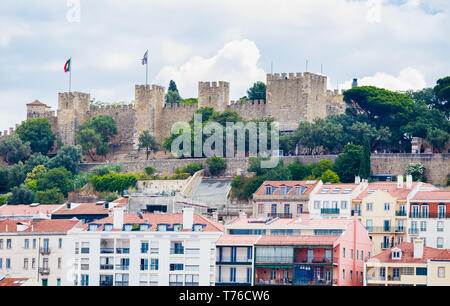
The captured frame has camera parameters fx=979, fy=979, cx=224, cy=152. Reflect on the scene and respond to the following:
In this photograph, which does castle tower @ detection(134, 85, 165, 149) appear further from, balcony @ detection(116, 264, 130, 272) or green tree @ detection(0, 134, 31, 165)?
balcony @ detection(116, 264, 130, 272)

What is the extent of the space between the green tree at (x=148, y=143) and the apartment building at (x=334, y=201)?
74.0 feet

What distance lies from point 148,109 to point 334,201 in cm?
2736

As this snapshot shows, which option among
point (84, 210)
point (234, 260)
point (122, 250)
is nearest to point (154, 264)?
point (122, 250)

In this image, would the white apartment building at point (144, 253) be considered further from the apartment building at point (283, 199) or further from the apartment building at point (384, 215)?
the apartment building at point (283, 199)

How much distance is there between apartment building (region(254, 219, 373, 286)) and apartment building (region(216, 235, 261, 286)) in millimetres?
290

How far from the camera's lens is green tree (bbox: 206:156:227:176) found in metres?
53.8

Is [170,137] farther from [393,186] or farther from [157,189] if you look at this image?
[393,186]

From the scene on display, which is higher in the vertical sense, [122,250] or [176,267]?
[122,250]

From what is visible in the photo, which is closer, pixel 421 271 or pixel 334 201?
pixel 421 271

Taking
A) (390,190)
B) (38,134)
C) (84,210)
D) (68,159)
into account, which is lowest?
(84,210)

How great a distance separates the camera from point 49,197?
5156cm

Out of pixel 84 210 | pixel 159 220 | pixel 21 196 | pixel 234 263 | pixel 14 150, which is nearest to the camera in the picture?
pixel 234 263

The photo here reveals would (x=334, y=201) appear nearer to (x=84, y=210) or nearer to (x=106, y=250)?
(x=106, y=250)
